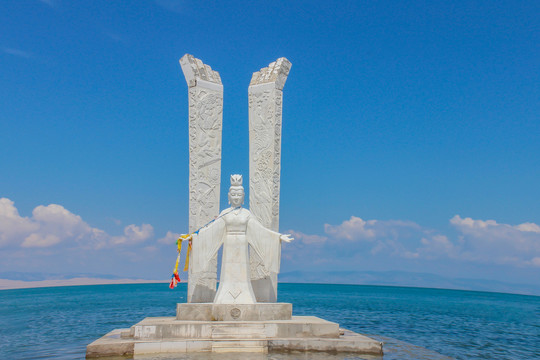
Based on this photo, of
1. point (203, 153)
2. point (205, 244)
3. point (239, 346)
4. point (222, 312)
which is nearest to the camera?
point (239, 346)

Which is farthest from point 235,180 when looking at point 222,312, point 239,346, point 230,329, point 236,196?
point 239,346

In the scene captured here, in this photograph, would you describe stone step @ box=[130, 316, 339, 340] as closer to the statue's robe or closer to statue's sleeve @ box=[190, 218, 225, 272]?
the statue's robe

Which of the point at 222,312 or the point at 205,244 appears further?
the point at 205,244

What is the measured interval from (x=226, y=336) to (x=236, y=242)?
2.01 m

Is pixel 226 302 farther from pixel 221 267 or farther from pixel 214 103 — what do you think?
pixel 214 103

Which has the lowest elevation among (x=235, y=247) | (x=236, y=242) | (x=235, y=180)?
(x=235, y=247)

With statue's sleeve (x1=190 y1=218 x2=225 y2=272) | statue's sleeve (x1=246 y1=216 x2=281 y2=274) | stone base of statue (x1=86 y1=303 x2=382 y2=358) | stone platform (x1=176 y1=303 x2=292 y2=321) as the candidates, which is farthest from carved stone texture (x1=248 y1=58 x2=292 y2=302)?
stone base of statue (x1=86 y1=303 x2=382 y2=358)

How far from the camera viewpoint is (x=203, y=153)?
38.5 ft

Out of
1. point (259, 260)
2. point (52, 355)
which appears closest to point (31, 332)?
point (52, 355)

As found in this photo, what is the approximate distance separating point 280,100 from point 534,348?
10075 millimetres

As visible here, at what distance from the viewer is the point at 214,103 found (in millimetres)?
12047

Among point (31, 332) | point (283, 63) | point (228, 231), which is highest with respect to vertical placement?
point (283, 63)

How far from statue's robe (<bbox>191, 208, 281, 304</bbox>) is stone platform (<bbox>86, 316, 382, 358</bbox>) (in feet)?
3.18

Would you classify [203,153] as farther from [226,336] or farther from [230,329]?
[226,336]
